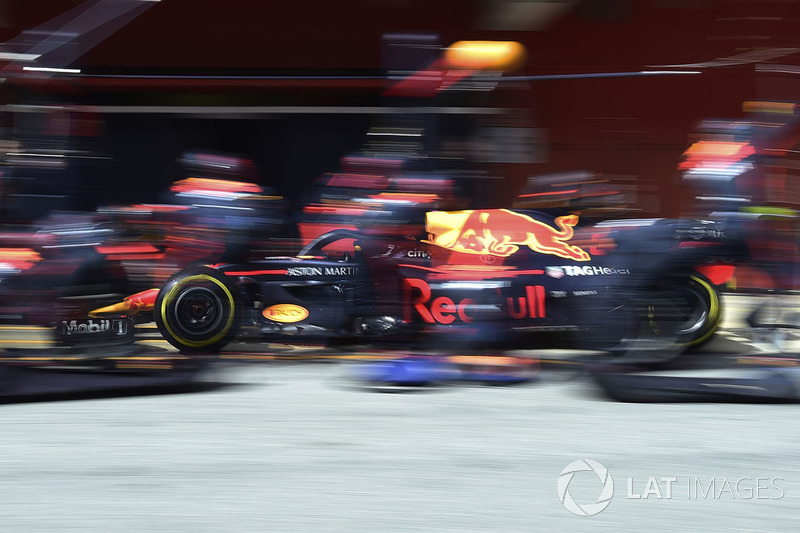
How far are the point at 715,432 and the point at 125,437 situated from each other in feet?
9.11

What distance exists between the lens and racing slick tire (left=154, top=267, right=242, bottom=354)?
19.4 ft

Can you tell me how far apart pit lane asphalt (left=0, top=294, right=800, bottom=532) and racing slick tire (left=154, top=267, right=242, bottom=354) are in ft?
2.75

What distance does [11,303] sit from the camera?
491cm

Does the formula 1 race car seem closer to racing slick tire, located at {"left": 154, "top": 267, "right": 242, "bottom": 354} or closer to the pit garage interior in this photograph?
racing slick tire, located at {"left": 154, "top": 267, "right": 242, "bottom": 354}

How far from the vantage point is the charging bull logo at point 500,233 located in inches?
235

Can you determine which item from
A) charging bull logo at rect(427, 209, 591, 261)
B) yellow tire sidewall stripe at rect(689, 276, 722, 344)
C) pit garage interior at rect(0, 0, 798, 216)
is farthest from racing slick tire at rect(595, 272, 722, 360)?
pit garage interior at rect(0, 0, 798, 216)

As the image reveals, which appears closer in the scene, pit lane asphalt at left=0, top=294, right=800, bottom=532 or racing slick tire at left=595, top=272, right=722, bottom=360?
pit lane asphalt at left=0, top=294, right=800, bottom=532

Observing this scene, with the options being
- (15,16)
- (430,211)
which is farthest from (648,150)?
(15,16)

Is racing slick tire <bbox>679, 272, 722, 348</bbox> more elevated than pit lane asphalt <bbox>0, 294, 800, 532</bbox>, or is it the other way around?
racing slick tire <bbox>679, 272, 722, 348</bbox>

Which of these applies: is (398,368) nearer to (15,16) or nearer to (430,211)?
(430,211)

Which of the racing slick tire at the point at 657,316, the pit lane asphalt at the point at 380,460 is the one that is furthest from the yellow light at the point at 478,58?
the pit lane asphalt at the point at 380,460

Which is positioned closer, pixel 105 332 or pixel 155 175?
pixel 105 332

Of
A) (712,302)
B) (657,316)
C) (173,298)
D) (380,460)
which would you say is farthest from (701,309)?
(173,298)

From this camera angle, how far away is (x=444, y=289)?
5.89 metres
